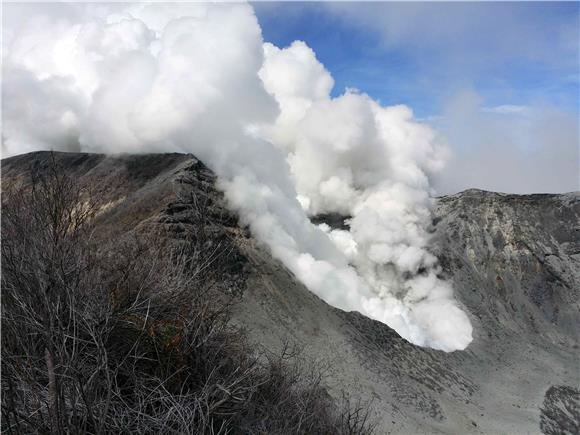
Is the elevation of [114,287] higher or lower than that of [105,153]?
lower

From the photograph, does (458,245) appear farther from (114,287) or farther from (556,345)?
(114,287)

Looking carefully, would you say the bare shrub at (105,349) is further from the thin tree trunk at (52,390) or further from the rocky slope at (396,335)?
the rocky slope at (396,335)

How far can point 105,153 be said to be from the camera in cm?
3522

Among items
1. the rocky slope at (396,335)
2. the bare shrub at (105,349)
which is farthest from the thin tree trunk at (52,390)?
the rocky slope at (396,335)

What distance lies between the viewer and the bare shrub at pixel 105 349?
6.25m

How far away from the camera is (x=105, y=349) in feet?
22.6

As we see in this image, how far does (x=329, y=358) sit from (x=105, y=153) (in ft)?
78.0

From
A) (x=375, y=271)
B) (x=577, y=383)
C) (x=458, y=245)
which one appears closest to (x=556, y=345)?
(x=577, y=383)

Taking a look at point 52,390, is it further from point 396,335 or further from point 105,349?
point 396,335

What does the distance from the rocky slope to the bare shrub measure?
4595 mm

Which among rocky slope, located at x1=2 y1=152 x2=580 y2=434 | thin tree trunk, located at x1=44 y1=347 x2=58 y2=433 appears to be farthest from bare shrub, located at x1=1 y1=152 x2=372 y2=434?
rocky slope, located at x1=2 y1=152 x2=580 y2=434

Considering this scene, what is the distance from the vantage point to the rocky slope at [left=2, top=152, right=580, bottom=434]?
22109 mm

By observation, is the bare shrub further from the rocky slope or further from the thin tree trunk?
the rocky slope

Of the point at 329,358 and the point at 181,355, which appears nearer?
the point at 181,355
